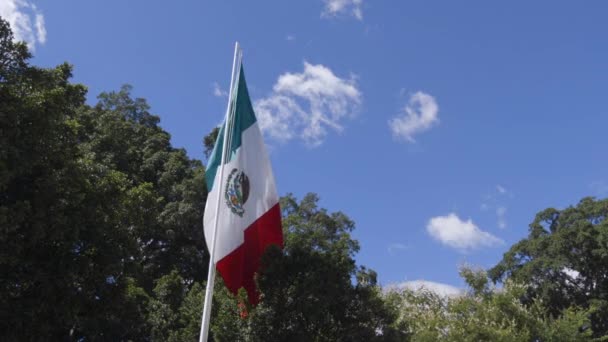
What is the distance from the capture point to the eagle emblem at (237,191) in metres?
12.1

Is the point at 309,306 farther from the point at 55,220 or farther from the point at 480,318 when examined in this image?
the point at 480,318

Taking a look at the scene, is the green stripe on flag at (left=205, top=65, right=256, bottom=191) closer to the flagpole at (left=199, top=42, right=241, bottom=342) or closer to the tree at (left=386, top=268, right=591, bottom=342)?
the flagpole at (left=199, top=42, right=241, bottom=342)

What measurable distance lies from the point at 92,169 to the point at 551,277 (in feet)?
95.3

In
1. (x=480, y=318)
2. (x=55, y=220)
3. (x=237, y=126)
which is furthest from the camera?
(x=480, y=318)

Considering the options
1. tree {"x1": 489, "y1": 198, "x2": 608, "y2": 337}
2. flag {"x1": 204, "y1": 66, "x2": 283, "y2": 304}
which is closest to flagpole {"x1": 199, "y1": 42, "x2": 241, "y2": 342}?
flag {"x1": 204, "y1": 66, "x2": 283, "y2": 304}

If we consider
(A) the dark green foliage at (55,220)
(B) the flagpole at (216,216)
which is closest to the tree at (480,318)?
(A) the dark green foliage at (55,220)

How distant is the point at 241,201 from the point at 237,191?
232 millimetres

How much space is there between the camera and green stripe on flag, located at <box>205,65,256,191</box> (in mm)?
12688

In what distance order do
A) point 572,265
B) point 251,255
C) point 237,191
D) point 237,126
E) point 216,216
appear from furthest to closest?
point 572,265
point 251,255
point 237,126
point 237,191
point 216,216

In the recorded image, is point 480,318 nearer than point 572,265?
Yes

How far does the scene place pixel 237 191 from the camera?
1240cm

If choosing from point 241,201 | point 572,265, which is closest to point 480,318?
point 572,265

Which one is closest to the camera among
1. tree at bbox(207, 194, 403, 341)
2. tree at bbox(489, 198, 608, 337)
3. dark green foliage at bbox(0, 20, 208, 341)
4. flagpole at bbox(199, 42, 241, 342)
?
flagpole at bbox(199, 42, 241, 342)

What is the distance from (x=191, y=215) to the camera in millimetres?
26047
